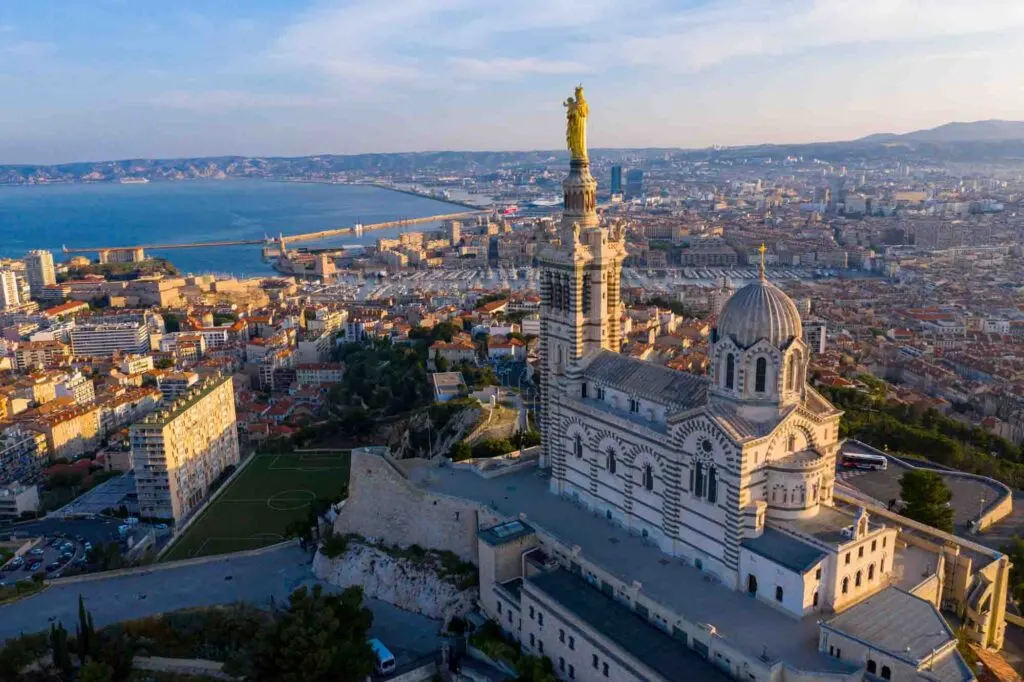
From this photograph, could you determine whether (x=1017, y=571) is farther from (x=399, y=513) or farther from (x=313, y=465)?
(x=313, y=465)

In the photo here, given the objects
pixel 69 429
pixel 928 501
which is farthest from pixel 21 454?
pixel 928 501

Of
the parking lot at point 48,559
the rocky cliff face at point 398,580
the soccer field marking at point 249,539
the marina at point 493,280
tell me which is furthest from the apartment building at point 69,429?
the marina at point 493,280

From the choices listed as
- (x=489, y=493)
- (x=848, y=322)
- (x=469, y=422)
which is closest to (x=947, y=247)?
Answer: (x=848, y=322)

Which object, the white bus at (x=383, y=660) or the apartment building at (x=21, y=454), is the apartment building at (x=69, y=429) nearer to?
the apartment building at (x=21, y=454)

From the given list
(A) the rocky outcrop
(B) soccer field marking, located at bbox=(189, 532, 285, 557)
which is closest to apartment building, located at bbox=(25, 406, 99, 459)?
(B) soccer field marking, located at bbox=(189, 532, 285, 557)

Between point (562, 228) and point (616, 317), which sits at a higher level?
point (562, 228)

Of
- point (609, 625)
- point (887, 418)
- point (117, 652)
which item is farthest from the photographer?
point (887, 418)

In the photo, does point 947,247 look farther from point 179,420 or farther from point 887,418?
point 179,420
